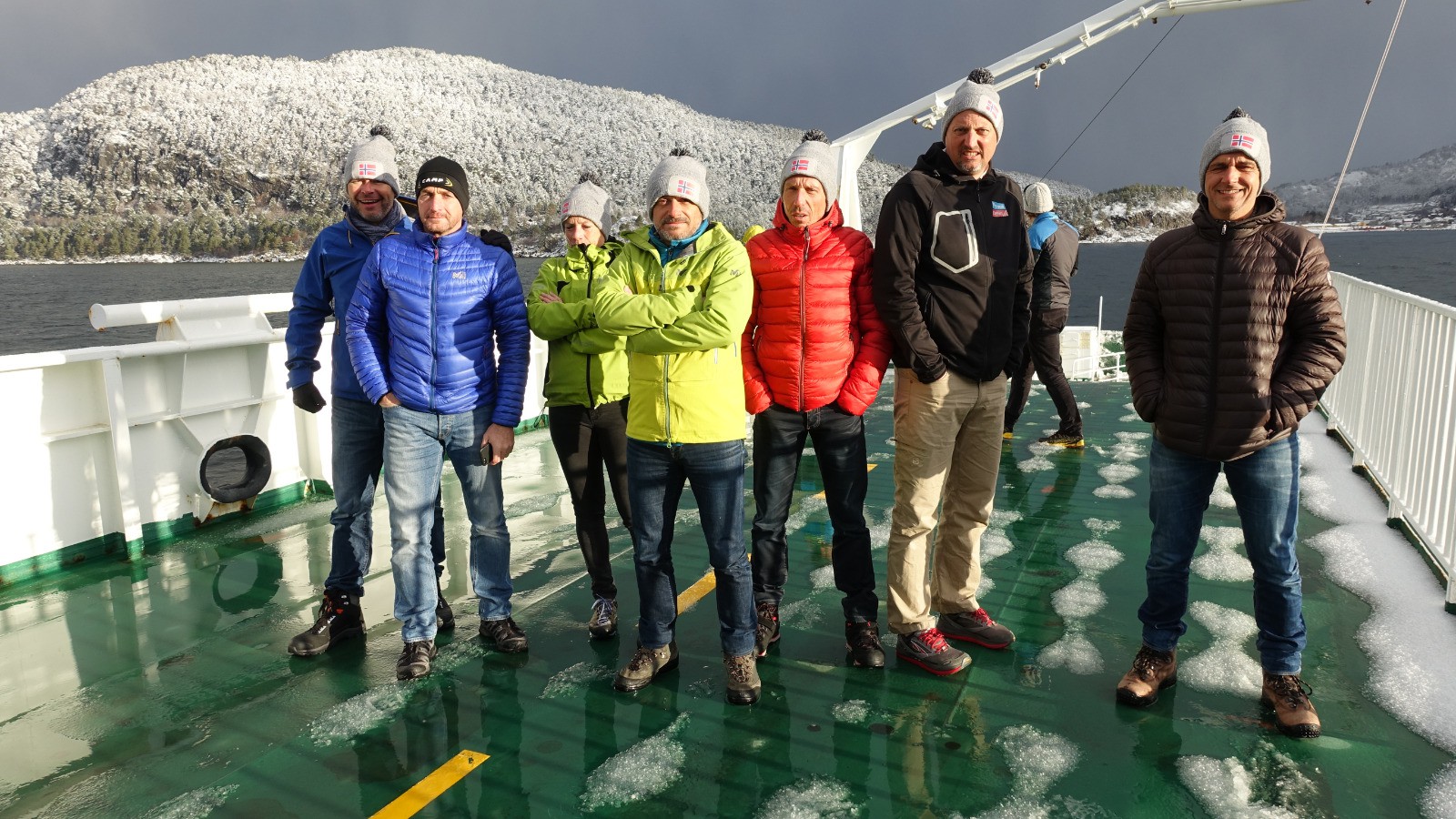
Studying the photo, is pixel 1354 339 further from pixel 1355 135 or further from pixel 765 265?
pixel 765 265

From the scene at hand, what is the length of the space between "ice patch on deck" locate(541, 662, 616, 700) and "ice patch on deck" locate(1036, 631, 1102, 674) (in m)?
1.56

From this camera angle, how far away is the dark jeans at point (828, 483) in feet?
9.96

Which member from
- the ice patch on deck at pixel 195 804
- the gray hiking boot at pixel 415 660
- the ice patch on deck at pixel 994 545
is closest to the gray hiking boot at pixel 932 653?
the ice patch on deck at pixel 994 545

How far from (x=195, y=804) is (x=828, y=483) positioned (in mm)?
2096

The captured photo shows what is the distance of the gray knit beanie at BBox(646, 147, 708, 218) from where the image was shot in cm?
285

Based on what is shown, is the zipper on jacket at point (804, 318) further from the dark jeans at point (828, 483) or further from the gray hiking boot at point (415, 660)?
the gray hiking boot at point (415, 660)

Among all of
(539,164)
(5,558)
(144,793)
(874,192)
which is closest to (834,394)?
(144,793)

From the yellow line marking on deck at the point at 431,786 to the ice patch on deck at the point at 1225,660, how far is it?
2.34m

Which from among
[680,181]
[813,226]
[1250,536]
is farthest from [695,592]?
[1250,536]

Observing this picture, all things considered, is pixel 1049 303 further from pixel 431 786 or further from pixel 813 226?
pixel 431 786

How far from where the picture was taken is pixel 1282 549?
8.77 ft

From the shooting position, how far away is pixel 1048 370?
618 cm

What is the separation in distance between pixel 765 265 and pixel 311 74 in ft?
673

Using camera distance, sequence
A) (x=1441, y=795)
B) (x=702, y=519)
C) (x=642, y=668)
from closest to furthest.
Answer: (x=1441, y=795)
(x=702, y=519)
(x=642, y=668)
